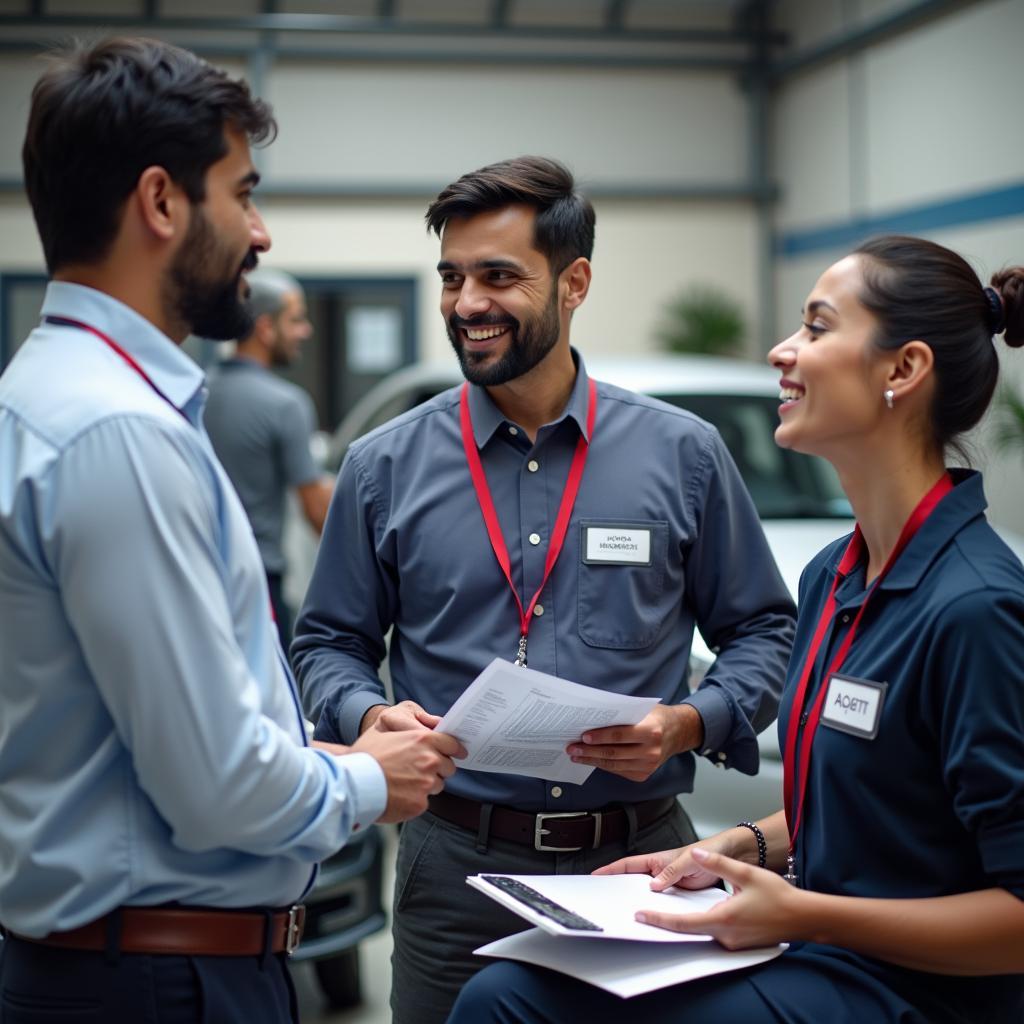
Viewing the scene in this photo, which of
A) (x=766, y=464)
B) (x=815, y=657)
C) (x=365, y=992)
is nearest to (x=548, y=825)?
(x=815, y=657)

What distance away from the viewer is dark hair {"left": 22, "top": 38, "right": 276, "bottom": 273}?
1398 mm

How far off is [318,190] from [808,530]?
24.6 feet

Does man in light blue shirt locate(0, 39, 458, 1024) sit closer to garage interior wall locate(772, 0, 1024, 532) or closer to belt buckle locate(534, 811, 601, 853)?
belt buckle locate(534, 811, 601, 853)

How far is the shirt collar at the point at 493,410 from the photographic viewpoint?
89.6 inches

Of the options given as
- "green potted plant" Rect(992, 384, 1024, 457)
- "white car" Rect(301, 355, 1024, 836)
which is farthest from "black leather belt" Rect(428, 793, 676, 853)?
"green potted plant" Rect(992, 384, 1024, 457)

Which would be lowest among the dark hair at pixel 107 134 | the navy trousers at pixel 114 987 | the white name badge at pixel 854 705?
the navy trousers at pixel 114 987

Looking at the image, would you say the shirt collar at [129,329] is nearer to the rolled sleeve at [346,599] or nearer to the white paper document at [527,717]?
the white paper document at [527,717]

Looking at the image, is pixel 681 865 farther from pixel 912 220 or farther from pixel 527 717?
pixel 912 220

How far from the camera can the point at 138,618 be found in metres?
1.29

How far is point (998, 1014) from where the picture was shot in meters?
1.60

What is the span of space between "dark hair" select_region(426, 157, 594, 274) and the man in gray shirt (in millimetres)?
2450

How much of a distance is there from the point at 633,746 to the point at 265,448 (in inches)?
119

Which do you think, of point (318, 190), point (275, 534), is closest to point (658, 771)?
point (275, 534)

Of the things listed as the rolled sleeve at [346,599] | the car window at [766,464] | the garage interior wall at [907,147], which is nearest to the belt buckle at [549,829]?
the rolled sleeve at [346,599]
